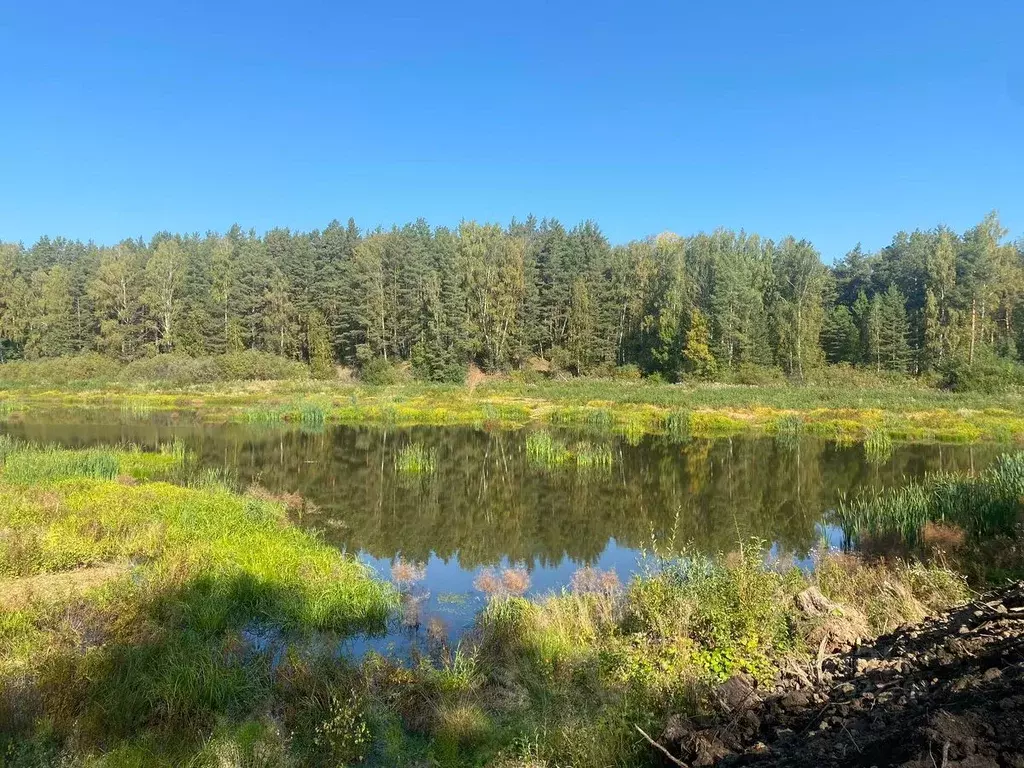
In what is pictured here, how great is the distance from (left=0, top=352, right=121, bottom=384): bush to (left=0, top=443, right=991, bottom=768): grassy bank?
5556cm

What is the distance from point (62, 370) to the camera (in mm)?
57938

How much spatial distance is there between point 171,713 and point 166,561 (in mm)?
4235

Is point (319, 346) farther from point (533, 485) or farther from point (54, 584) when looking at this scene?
point (54, 584)

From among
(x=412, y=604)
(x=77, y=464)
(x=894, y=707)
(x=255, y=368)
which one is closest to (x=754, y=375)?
(x=255, y=368)

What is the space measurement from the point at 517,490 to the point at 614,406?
23.0 metres

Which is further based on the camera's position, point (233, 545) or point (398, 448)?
point (398, 448)

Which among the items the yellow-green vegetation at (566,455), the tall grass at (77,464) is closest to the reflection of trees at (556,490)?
the yellow-green vegetation at (566,455)

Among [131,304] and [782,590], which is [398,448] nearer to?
[782,590]

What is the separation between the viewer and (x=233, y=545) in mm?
10961

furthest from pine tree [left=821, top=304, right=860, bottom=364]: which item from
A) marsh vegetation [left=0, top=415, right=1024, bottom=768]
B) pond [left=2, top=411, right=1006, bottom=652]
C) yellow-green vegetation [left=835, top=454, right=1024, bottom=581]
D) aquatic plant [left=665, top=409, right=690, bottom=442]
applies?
yellow-green vegetation [left=835, top=454, right=1024, bottom=581]

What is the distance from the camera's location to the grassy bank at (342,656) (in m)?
5.35

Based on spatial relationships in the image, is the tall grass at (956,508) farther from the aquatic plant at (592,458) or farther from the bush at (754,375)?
the bush at (754,375)

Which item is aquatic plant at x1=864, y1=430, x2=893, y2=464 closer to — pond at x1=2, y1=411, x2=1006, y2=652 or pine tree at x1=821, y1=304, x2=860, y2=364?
pond at x1=2, y1=411, x2=1006, y2=652

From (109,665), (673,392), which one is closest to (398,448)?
(109,665)
